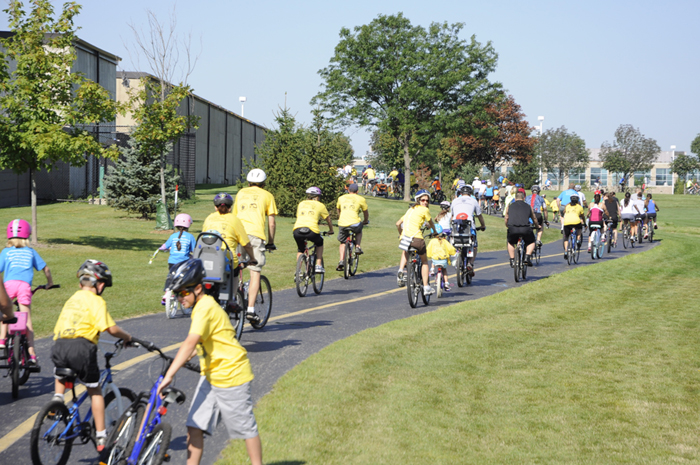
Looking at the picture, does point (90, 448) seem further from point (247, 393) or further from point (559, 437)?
point (559, 437)

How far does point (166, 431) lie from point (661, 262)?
20.5 meters

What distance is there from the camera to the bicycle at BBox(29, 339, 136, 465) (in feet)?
16.2

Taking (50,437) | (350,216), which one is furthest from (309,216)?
(50,437)

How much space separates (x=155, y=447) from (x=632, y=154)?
8774 centimetres

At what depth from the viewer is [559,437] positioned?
20.8 feet

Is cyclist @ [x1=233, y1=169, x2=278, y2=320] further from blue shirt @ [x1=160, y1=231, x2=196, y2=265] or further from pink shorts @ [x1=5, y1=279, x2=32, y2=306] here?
pink shorts @ [x1=5, y1=279, x2=32, y2=306]

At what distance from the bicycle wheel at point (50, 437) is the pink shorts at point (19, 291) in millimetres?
2767

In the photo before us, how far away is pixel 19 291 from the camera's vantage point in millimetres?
7508

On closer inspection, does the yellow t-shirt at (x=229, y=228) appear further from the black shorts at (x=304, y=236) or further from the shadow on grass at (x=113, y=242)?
the shadow on grass at (x=113, y=242)

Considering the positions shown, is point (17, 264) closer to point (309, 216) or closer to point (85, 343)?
point (85, 343)

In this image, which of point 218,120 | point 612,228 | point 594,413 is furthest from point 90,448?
point 218,120

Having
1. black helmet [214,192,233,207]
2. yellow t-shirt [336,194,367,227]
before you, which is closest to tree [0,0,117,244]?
yellow t-shirt [336,194,367,227]

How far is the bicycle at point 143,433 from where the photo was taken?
4.67m

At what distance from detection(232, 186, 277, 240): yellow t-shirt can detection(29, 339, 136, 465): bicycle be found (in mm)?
4928
